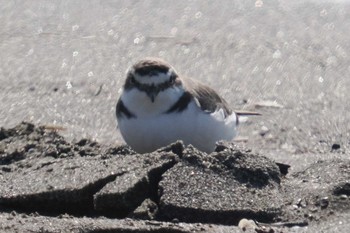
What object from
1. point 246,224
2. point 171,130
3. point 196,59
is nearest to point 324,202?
point 246,224

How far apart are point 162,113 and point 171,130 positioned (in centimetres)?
15

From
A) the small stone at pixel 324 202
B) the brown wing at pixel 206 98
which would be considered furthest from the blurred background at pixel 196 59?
the small stone at pixel 324 202

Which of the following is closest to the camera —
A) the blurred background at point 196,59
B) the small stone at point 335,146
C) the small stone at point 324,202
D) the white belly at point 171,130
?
the small stone at point 324,202

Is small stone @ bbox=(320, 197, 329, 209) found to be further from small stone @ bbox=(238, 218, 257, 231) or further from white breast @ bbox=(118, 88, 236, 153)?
white breast @ bbox=(118, 88, 236, 153)

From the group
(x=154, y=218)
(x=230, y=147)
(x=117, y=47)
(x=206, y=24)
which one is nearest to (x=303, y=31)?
(x=206, y=24)

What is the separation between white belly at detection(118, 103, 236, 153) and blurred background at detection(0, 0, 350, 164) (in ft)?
1.36

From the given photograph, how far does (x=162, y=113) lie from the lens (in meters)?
6.42

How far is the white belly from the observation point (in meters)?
6.30

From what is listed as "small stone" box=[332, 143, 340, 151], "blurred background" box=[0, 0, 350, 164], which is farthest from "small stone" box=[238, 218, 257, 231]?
"small stone" box=[332, 143, 340, 151]

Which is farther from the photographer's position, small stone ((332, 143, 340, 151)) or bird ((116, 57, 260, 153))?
small stone ((332, 143, 340, 151))

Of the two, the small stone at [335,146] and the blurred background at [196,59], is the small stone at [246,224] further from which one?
the small stone at [335,146]

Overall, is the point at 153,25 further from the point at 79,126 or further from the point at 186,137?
the point at 186,137

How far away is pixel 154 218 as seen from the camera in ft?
16.2

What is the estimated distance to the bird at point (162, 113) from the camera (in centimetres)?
632
